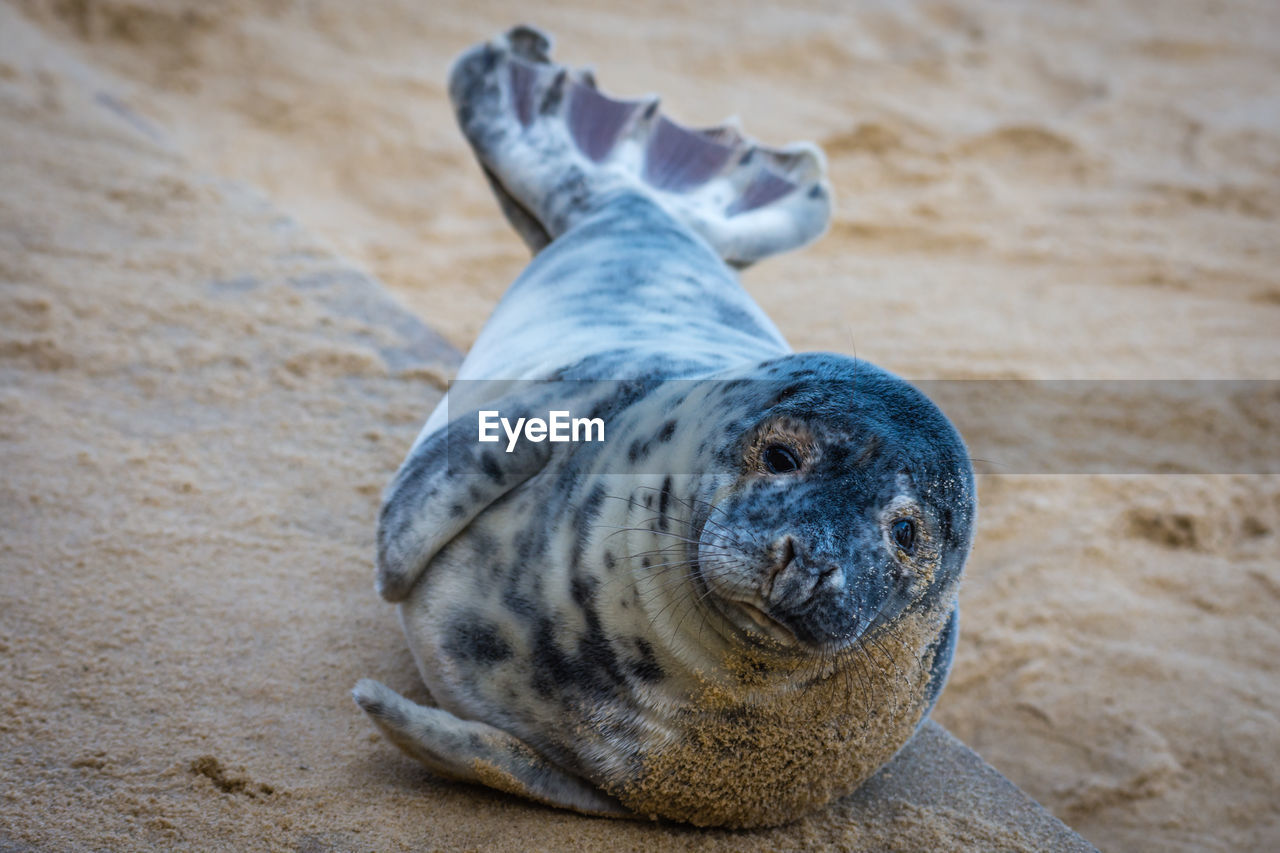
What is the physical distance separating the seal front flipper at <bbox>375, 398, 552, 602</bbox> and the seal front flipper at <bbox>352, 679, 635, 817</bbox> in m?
0.24

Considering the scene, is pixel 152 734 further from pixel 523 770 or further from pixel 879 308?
pixel 879 308

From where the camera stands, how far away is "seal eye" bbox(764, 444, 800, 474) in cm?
A: 162

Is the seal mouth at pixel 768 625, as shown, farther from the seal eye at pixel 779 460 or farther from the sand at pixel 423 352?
the sand at pixel 423 352

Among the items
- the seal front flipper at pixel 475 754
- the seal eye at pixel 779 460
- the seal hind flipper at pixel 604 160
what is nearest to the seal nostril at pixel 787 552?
the seal eye at pixel 779 460

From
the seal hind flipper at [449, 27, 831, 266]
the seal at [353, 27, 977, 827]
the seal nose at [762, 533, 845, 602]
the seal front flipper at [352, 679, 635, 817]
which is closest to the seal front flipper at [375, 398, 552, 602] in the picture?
the seal at [353, 27, 977, 827]

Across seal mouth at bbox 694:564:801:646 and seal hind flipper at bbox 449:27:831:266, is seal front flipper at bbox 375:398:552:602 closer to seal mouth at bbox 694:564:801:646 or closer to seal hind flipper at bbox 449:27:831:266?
seal mouth at bbox 694:564:801:646

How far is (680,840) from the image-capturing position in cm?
189

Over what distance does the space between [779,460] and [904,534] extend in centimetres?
20

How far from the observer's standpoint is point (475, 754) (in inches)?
72.5

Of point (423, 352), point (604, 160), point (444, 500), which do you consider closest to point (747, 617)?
point (444, 500)

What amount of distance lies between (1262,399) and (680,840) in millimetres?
3409

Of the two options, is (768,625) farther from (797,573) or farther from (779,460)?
(779,460)

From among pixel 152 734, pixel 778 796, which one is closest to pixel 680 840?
pixel 778 796

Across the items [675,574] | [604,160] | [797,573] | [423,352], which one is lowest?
[423,352]
